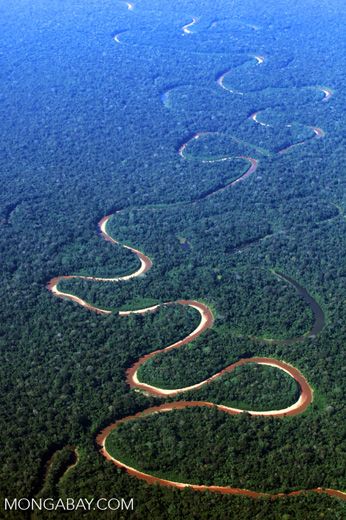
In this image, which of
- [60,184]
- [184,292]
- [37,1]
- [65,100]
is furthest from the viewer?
[37,1]

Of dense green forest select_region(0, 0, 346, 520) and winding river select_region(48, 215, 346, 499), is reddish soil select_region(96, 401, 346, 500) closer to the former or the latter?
winding river select_region(48, 215, 346, 499)

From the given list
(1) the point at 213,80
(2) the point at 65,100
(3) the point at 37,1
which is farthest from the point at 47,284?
(3) the point at 37,1

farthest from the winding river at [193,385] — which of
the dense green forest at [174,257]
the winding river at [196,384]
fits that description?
the dense green forest at [174,257]

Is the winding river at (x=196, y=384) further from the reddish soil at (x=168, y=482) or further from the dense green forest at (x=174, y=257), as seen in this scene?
the dense green forest at (x=174, y=257)

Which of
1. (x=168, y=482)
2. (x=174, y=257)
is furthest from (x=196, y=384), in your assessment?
(x=174, y=257)

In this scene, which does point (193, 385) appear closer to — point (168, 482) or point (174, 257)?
point (168, 482)

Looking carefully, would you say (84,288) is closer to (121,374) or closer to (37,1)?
(121,374)

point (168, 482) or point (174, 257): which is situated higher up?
point (174, 257)

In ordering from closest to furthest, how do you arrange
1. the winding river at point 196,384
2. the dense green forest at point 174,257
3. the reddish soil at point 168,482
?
the reddish soil at point 168,482 → the winding river at point 196,384 → the dense green forest at point 174,257
